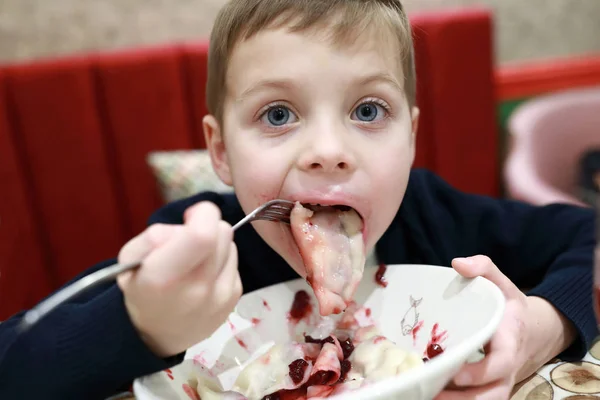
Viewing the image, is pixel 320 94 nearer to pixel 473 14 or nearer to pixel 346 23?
pixel 346 23

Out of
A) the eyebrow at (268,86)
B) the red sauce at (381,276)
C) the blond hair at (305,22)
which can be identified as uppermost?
the blond hair at (305,22)

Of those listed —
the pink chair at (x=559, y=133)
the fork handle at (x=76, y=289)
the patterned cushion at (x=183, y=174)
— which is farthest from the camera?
the pink chair at (x=559, y=133)

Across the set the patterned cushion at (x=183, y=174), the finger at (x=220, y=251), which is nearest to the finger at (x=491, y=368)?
the finger at (x=220, y=251)

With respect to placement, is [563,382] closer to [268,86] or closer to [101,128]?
[268,86]

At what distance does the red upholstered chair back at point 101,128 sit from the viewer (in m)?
1.37

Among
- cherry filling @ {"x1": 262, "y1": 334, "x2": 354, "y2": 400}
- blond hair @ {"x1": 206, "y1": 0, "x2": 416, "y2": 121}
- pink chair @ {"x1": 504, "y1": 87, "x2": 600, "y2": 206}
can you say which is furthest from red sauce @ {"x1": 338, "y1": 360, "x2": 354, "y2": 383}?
pink chair @ {"x1": 504, "y1": 87, "x2": 600, "y2": 206}

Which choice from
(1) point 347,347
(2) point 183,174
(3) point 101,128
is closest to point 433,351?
(1) point 347,347

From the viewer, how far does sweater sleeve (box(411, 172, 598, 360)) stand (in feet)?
2.57

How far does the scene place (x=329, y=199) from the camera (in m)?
0.59

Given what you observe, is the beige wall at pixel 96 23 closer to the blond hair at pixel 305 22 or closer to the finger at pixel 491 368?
the blond hair at pixel 305 22

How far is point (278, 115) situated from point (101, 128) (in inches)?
36.8

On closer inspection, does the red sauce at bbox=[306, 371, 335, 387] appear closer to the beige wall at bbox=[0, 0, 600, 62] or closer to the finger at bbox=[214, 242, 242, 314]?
the finger at bbox=[214, 242, 242, 314]

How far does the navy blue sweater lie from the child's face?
105 mm

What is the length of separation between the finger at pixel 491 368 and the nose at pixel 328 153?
0.71ft
